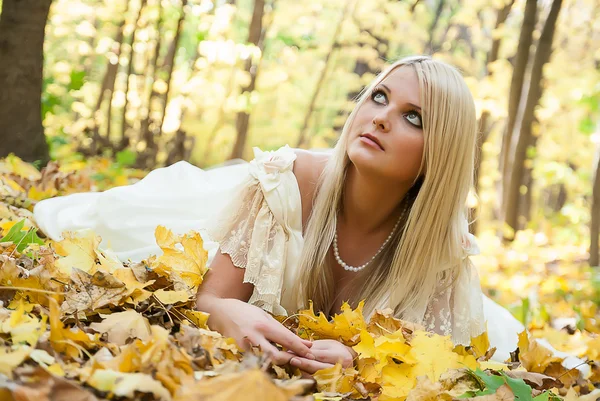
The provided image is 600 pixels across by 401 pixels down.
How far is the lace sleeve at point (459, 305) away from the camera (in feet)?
7.43

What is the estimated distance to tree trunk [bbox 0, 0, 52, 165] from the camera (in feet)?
12.4

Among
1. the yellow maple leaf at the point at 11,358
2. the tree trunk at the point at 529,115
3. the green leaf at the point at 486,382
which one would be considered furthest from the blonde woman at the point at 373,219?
the tree trunk at the point at 529,115

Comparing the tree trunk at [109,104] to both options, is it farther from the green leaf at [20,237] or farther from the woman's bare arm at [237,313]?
the woman's bare arm at [237,313]

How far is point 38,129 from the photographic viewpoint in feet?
13.1

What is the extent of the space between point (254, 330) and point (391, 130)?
877 mm

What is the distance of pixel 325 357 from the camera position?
164 centimetres

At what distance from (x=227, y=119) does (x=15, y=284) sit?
12.9 meters

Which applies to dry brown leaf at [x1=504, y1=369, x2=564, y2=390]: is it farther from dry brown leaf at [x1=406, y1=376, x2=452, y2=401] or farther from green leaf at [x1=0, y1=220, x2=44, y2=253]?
green leaf at [x1=0, y1=220, x2=44, y2=253]

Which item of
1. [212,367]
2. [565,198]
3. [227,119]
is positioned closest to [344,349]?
[212,367]

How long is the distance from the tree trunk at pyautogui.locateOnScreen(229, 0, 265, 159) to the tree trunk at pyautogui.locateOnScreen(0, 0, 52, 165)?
481 centimetres

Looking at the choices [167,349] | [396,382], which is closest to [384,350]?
[396,382]

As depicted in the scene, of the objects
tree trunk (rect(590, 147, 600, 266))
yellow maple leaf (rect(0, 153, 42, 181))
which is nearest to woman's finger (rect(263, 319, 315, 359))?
yellow maple leaf (rect(0, 153, 42, 181))

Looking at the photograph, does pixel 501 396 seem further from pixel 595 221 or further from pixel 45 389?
pixel 595 221

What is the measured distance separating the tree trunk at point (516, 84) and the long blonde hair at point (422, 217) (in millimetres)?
5800
